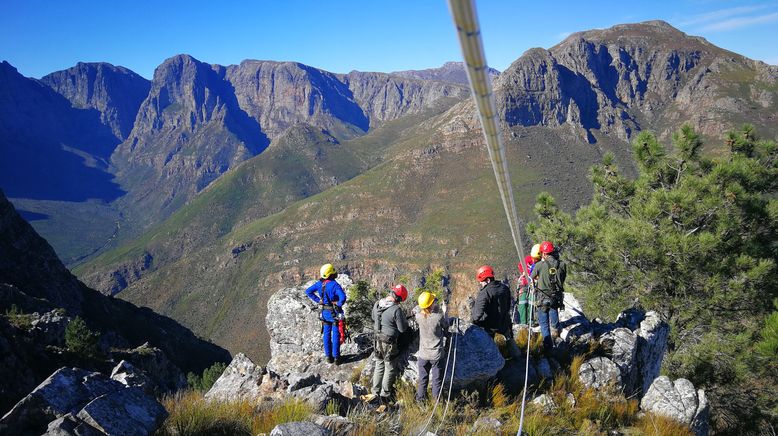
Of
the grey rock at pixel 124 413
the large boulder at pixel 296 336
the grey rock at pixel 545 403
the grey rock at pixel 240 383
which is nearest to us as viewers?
the grey rock at pixel 124 413

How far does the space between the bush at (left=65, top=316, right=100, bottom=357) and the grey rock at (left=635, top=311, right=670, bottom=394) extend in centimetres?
2341

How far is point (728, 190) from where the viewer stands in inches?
413

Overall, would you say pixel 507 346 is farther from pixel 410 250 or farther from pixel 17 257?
pixel 410 250

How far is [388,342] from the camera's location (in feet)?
22.9

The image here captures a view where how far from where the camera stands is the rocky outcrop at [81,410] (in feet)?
13.5

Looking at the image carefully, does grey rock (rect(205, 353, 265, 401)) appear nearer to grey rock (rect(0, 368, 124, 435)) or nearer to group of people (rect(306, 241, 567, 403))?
group of people (rect(306, 241, 567, 403))

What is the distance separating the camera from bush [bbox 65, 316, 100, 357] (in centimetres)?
1994

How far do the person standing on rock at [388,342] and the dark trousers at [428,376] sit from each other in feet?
1.88

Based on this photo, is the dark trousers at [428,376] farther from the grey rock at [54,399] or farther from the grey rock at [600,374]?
the grey rock at [54,399]

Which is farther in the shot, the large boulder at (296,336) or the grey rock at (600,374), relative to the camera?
the large boulder at (296,336)

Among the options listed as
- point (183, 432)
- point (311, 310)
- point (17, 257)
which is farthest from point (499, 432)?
point (17, 257)

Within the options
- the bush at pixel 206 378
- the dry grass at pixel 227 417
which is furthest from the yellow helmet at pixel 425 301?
the bush at pixel 206 378

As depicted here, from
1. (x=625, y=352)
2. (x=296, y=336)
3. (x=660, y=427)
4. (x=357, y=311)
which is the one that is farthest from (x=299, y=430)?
(x=296, y=336)

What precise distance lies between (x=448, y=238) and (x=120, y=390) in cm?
16675
